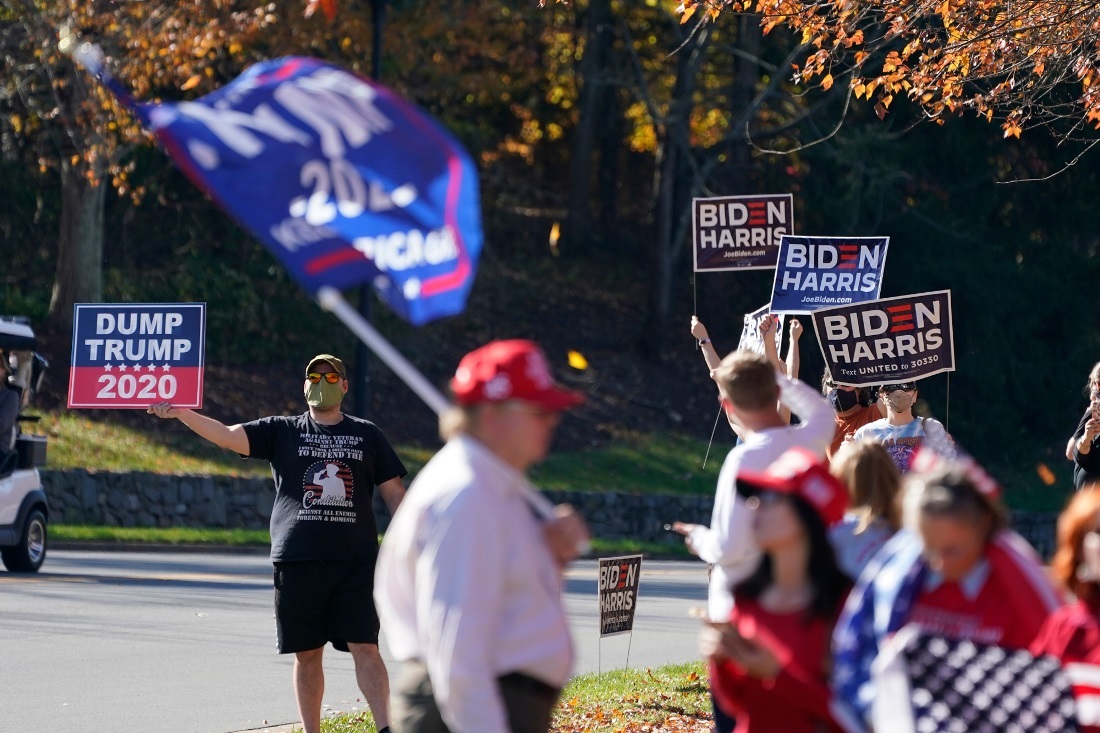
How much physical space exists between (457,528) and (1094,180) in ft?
102

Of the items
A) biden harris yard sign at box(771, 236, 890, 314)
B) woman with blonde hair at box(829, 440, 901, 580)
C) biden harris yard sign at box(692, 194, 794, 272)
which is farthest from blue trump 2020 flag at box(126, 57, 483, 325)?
biden harris yard sign at box(692, 194, 794, 272)

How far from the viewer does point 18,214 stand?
101ft

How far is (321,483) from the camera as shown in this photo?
25.9 ft

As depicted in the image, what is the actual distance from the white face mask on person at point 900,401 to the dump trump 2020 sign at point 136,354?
12.5ft

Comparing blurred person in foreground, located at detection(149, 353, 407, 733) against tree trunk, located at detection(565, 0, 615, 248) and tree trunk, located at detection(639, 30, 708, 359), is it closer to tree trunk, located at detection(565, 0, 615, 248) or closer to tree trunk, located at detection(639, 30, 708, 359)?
tree trunk, located at detection(639, 30, 708, 359)

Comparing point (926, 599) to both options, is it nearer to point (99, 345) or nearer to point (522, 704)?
point (522, 704)

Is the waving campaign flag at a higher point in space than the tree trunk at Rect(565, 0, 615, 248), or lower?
lower

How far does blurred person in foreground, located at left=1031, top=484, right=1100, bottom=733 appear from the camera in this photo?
3.96 metres

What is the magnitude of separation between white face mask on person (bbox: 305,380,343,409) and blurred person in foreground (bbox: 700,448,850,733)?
3977 millimetres

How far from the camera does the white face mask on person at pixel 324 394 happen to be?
7.93 m

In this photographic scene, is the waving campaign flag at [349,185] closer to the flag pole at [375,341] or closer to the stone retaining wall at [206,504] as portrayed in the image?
the flag pole at [375,341]

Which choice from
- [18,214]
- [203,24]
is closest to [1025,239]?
[203,24]

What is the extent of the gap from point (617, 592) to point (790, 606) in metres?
5.93

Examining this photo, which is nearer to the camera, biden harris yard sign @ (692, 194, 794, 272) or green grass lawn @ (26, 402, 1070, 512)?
biden harris yard sign @ (692, 194, 794, 272)
